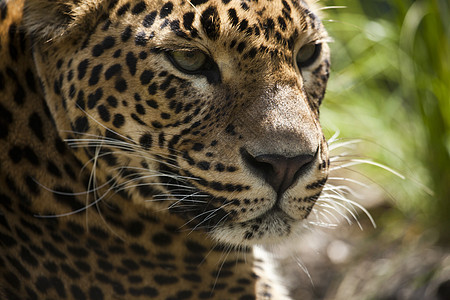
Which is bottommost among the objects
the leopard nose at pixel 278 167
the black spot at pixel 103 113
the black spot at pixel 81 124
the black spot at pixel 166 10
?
the leopard nose at pixel 278 167

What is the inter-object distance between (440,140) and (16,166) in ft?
11.0

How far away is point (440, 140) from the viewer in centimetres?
532

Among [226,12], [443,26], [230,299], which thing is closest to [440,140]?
[443,26]

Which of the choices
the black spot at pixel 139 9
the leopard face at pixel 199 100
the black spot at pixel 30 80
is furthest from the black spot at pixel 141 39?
the black spot at pixel 30 80

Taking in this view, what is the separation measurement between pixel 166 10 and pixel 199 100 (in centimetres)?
Result: 44

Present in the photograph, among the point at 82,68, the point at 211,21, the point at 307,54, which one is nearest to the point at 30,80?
the point at 82,68

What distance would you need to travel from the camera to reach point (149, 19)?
123 inches

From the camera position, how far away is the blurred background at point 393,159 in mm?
5145

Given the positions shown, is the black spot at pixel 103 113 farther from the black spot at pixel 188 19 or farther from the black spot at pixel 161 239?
the black spot at pixel 161 239

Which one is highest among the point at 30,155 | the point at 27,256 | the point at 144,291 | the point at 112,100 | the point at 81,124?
the point at 112,100

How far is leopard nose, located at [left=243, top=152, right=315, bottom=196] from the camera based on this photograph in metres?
2.90

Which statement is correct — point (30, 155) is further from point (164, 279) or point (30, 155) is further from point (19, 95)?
point (164, 279)

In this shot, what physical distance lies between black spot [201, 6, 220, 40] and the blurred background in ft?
5.28

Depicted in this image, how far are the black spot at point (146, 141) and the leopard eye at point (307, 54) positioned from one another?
0.89 meters
